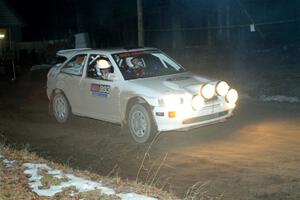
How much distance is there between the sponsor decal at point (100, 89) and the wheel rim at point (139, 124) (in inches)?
30.6

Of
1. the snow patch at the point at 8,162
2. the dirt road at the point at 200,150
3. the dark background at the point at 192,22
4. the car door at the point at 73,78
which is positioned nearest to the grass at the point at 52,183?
the snow patch at the point at 8,162

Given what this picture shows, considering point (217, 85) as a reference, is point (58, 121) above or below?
below

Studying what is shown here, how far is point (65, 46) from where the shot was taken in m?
24.6

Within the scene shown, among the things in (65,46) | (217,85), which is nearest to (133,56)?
(217,85)

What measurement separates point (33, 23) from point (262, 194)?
102ft

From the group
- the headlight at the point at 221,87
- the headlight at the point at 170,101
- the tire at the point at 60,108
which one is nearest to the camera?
the headlight at the point at 170,101

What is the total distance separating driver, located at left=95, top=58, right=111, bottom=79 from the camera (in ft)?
29.4

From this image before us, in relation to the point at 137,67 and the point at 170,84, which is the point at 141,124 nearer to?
the point at 170,84

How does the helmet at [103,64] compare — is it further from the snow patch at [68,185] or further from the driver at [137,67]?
the snow patch at [68,185]

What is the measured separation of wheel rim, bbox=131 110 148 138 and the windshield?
28.3 inches

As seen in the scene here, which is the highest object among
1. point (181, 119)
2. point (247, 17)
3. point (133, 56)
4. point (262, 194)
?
point (247, 17)

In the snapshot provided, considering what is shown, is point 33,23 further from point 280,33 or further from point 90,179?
point 90,179

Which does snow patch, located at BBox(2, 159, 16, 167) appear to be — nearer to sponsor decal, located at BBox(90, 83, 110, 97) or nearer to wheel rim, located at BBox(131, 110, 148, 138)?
wheel rim, located at BBox(131, 110, 148, 138)

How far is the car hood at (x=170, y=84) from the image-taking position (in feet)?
26.7
